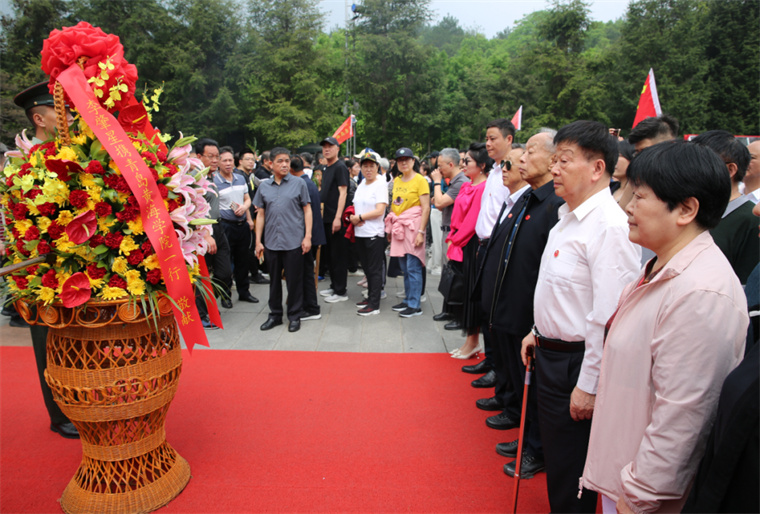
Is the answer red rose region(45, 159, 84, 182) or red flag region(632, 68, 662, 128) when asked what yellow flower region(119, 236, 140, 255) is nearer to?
red rose region(45, 159, 84, 182)

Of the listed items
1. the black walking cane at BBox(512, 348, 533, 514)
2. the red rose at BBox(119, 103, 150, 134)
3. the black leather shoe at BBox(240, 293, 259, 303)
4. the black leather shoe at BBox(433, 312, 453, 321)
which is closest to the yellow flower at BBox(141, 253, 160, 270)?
the red rose at BBox(119, 103, 150, 134)

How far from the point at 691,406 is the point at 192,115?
94.2 feet

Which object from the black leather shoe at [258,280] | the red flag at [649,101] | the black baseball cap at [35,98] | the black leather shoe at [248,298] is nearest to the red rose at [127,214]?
the black baseball cap at [35,98]

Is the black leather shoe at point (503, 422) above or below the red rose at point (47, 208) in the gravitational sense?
below

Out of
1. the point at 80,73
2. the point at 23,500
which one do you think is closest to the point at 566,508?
the point at 23,500

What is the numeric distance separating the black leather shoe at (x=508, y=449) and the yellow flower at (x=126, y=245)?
2379 millimetres

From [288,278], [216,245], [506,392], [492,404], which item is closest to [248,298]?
[216,245]

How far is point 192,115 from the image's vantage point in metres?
26.5

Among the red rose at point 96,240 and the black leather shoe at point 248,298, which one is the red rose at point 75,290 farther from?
the black leather shoe at point 248,298

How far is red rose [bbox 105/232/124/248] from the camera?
2209 mm

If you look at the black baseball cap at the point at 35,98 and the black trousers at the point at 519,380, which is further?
the black baseball cap at the point at 35,98

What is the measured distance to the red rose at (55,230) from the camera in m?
2.15

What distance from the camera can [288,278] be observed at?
5.30 metres

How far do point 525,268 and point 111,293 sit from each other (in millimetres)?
2152
